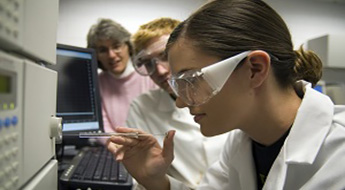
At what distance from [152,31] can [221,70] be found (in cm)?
79

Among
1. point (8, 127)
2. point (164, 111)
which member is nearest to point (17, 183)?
point (8, 127)

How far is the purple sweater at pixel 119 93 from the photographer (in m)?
1.87

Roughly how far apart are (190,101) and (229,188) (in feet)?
1.63

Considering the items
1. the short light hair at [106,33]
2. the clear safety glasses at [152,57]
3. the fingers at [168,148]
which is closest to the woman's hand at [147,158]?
the fingers at [168,148]

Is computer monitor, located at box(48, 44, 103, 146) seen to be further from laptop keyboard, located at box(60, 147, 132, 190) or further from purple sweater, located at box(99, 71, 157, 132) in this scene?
purple sweater, located at box(99, 71, 157, 132)

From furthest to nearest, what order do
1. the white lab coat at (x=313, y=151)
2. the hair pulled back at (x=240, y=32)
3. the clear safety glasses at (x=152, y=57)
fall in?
the clear safety glasses at (x=152, y=57) → the hair pulled back at (x=240, y=32) → the white lab coat at (x=313, y=151)

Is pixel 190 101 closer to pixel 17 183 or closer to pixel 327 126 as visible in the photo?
pixel 327 126

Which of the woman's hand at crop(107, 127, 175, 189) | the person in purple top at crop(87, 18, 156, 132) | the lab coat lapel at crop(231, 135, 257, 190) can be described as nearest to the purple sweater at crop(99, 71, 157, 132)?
the person in purple top at crop(87, 18, 156, 132)

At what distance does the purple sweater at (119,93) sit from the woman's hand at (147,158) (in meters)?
0.91

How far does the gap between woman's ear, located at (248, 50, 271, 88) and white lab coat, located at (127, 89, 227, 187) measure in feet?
2.30

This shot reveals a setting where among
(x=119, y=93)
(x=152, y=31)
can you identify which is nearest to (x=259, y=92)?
(x=152, y=31)

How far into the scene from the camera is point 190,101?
2.57 ft

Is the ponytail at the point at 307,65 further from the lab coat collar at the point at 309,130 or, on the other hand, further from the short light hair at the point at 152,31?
the short light hair at the point at 152,31

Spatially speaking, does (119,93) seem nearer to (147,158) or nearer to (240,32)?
(147,158)
